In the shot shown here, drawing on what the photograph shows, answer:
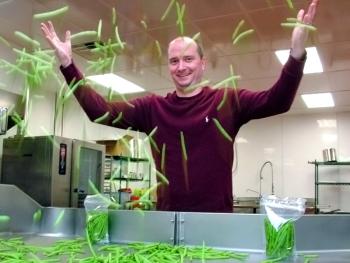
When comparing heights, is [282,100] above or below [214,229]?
above

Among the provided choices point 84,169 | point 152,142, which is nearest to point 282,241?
point 152,142

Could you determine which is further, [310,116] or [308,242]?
[310,116]

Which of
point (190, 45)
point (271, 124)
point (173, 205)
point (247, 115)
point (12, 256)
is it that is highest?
point (271, 124)

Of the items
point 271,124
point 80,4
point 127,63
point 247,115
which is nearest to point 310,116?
point 271,124

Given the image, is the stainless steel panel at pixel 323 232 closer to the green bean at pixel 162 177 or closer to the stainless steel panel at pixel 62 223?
the green bean at pixel 162 177

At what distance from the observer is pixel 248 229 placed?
1193mm

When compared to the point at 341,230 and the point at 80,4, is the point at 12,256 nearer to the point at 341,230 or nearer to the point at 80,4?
the point at 341,230

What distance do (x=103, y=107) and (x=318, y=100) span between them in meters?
6.02

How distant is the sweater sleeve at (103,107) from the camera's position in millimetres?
1373

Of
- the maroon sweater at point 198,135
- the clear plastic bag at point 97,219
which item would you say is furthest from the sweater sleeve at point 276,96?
the clear plastic bag at point 97,219

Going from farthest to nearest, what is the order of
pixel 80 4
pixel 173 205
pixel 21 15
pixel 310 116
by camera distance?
pixel 310 116 → pixel 21 15 → pixel 80 4 → pixel 173 205

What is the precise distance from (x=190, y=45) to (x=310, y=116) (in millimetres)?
6951

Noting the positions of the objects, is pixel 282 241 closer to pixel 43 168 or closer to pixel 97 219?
pixel 97 219

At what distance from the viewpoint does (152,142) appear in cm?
150
